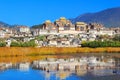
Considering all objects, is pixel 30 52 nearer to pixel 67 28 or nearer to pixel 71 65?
pixel 71 65

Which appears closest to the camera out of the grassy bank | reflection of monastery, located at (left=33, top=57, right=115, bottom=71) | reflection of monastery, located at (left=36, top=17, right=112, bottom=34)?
reflection of monastery, located at (left=33, top=57, right=115, bottom=71)

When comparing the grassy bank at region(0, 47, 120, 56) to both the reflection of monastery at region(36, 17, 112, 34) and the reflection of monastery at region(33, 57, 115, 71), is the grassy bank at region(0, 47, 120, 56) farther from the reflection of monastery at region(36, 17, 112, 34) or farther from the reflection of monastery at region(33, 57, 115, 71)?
the reflection of monastery at region(36, 17, 112, 34)

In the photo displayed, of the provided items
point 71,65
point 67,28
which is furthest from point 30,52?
point 67,28

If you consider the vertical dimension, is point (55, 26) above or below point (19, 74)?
above

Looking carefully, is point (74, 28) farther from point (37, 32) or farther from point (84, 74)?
point (84, 74)

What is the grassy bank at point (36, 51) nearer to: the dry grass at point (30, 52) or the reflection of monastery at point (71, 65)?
the dry grass at point (30, 52)

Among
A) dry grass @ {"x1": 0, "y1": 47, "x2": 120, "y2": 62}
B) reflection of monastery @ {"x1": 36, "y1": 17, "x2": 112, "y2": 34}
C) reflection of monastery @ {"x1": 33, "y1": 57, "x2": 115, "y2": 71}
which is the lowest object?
reflection of monastery @ {"x1": 33, "y1": 57, "x2": 115, "y2": 71}

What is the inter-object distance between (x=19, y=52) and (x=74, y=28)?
10664 cm

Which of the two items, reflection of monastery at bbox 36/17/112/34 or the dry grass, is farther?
reflection of monastery at bbox 36/17/112/34

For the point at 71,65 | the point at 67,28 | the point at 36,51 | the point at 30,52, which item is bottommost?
the point at 71,65

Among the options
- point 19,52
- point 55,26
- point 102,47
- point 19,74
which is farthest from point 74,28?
point 19,74

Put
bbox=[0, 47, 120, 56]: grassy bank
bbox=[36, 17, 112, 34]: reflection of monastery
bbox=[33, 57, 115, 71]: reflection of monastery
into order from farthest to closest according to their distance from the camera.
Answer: bbox=[36, 17, 112, 34]: reflection of monastery < bbox=[0, 47, 120, 56]: grassy bank < bbox=[33, 57, 115, 71]: reflection of monastery

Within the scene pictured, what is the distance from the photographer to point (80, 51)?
6569 cm

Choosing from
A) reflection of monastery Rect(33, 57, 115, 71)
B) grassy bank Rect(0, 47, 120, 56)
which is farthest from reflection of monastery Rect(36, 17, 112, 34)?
reflection of monastery Rect(33, 57, 115, 71)
